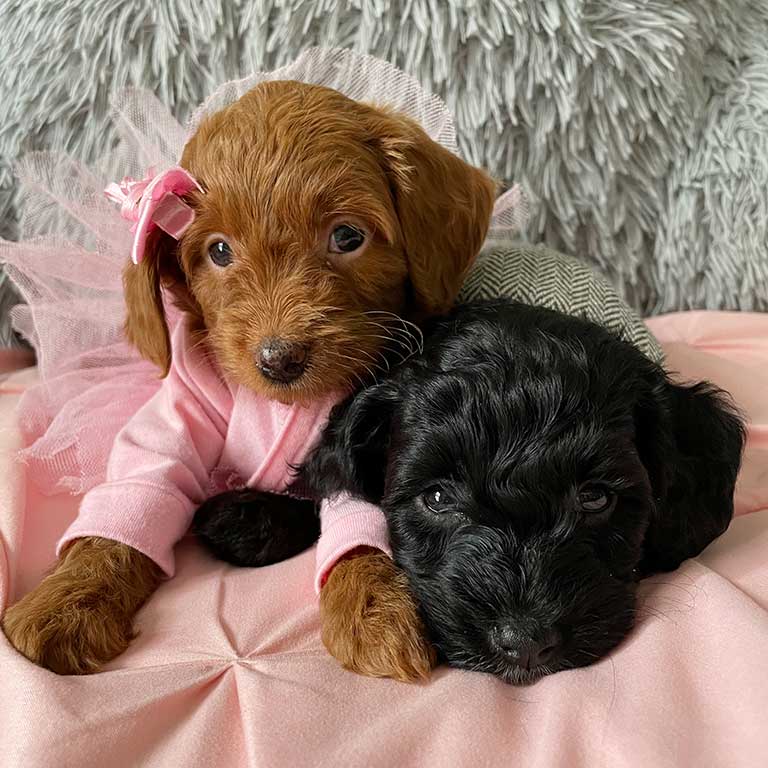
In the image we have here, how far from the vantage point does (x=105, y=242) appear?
6.81 ft

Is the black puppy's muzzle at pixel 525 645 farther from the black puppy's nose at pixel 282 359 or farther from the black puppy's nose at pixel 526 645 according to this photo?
the black puppy's nose at pixel 282 359

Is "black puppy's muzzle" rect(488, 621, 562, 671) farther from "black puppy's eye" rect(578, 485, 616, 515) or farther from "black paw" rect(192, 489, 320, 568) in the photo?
"black paw" rect(192, 489, 320, 568)

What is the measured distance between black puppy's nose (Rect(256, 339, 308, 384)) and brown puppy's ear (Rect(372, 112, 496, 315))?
0.97 feet

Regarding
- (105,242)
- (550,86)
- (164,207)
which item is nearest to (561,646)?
(164,207)

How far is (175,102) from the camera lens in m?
2.27

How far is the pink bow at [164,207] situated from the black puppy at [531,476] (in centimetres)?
43

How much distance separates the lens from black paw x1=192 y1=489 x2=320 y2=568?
1.60m

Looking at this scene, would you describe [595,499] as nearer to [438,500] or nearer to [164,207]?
[438,500]

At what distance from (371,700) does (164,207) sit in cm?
87

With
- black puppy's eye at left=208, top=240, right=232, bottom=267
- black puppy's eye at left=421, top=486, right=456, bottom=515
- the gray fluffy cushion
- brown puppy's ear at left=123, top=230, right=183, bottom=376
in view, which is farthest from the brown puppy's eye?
the gray fluffy cushion

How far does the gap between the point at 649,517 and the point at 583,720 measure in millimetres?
376

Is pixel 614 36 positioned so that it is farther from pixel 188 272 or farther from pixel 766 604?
pixel 766 604

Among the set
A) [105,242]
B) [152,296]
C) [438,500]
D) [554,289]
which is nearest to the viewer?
[438,500]

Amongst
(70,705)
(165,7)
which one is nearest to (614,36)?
(165,7)
